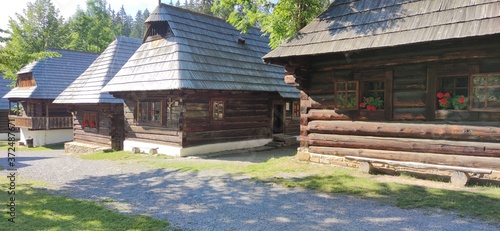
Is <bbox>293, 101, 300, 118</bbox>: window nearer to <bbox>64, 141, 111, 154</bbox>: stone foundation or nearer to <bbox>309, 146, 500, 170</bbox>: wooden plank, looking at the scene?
<bbox>309, 146, 500, 170</bbox>: wooden plank

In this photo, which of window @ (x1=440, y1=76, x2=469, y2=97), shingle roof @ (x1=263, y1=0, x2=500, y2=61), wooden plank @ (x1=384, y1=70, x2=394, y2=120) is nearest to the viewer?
shingle roof @ (x1=263, y1=0, x2=500, y2=61)

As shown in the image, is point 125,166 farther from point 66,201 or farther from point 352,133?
point 352,133

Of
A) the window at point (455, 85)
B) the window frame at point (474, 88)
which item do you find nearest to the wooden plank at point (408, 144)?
the window frame at point (474, 88)

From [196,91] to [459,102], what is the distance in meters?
8.09

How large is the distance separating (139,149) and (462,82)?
1157 cm

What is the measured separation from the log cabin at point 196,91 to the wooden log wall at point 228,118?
4 centimetres

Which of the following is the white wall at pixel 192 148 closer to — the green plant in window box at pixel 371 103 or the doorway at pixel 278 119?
the doorway at pixel 278 119

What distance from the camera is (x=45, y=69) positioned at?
23266 millimetres

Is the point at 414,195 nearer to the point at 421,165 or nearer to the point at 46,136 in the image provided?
the point at 421,165

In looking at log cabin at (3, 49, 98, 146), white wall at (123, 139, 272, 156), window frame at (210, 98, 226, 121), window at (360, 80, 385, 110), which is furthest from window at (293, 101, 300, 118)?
log cabin at (3, 49, 98, 146)

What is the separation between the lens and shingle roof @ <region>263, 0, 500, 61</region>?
6.50m

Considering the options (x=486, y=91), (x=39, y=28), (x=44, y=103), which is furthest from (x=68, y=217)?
(x=39, y=28)

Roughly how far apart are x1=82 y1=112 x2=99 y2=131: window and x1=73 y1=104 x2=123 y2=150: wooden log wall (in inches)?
3.7

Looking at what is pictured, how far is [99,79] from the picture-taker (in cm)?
1736
